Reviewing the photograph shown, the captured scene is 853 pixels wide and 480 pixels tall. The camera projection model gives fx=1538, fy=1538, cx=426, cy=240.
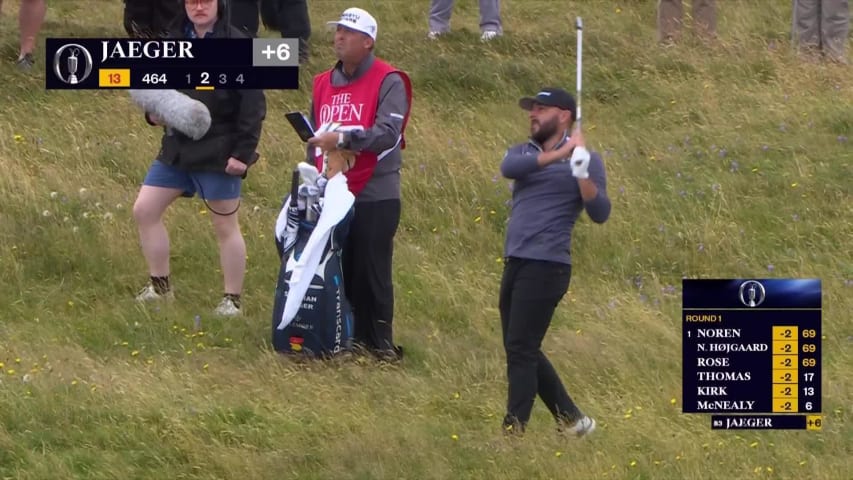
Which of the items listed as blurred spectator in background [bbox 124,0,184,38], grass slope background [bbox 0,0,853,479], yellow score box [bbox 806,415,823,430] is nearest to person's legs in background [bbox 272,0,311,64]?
grass slope background [bbox 0,0,853,479]

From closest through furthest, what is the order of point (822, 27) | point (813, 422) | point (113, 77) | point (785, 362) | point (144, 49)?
point (785, 362) → point (813, 422) → point (144, 49) → point (113, 77) → point (822, 27)

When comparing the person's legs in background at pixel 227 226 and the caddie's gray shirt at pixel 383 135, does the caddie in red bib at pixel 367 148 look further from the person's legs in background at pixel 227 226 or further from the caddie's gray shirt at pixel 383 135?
the person's legs in background at pixel 227 226

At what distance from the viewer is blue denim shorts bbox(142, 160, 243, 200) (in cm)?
827

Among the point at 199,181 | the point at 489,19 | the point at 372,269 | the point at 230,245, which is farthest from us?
the point at 489,19

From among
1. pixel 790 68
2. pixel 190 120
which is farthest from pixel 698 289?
pixel 790 68

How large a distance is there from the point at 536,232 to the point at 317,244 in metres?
1.45

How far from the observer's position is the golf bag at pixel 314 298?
299 inches

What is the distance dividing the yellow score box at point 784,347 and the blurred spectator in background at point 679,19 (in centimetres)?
725

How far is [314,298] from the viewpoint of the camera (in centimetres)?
761

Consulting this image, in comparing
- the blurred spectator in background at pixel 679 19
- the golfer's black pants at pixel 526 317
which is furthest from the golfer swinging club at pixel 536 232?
the blurred spectator in background at pixel 679 19

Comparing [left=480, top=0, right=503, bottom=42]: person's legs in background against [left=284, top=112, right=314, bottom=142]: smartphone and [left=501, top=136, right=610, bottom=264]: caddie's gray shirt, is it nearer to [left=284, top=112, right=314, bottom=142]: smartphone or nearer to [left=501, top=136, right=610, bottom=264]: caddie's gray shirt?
[left=284, top=112, right=314, bottom=142]: smartphone

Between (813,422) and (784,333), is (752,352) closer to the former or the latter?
(784,333)

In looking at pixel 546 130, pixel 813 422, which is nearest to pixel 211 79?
pixel 546 130

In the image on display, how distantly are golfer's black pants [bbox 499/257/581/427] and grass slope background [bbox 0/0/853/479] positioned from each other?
0.70 ft
